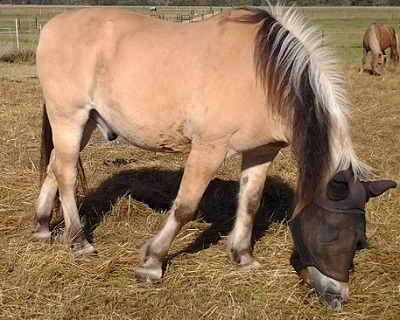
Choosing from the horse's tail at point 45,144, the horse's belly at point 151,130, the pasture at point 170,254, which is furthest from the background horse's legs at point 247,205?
the horse's tail at point 45,144

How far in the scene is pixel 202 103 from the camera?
9.86ft

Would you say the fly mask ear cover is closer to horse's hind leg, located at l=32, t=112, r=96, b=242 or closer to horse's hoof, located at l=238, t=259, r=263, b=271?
horse's hoof, located at l=238, t=259, r=263, b=271

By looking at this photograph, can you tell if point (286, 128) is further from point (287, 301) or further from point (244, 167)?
point (287, 301)

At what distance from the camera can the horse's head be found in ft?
8.52

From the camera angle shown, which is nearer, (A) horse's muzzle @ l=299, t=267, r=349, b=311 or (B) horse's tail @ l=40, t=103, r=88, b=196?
(A) horse's muzzle @ l=299, t=267, r=349, b=311

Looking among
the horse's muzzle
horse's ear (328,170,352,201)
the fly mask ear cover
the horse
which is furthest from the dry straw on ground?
the horse

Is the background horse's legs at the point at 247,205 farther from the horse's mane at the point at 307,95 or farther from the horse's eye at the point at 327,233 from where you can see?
the horse's eye at the point at 327,233

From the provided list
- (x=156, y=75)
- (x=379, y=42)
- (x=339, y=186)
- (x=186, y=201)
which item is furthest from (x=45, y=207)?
(x=379, y=42)

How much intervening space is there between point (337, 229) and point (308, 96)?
697mm

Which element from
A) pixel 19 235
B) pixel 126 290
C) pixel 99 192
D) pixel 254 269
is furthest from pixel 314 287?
pixel 99 192

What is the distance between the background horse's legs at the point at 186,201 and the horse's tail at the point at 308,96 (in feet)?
1.51

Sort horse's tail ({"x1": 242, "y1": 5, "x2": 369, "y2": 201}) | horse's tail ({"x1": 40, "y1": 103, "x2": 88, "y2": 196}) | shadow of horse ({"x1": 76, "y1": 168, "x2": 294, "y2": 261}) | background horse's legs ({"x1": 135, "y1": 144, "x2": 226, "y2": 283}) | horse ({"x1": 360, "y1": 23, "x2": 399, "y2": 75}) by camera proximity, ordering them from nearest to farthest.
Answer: horse's tail ({"x1": 242, "y1": 5, "x2": 369, "y2": 201}), background horse's legs ({"x1": 135, "y1": 144, "x2": 226, "y2": 283}), horse's tail ({"x1": 40, "y1": 103, "x2": 88, "y2": 196}), shadow of horse ({"x1": 76, "y1": 168, "x2": 294, "y2": 261}), horse ({"x1": 360, "y1": 23, "x2": 399, "y2": 75})

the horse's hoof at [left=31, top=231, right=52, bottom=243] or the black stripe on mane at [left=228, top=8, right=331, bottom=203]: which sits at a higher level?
the black stripe on mane at [left=228, top=8, right=331, bottom=203]

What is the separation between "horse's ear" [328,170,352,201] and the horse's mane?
1.6 inches
